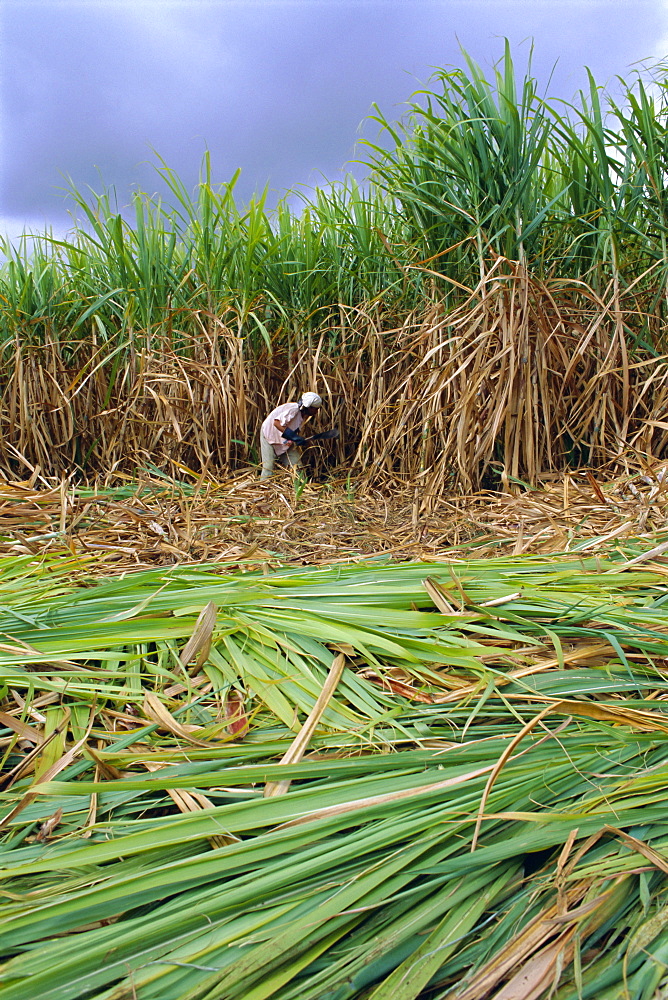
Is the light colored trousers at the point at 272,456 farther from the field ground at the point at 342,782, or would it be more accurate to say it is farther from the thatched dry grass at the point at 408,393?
the field ground at the point at 342,782

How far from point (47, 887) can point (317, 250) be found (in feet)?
12.1

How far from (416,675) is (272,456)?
9.24 feet

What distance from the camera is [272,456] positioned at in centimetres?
380

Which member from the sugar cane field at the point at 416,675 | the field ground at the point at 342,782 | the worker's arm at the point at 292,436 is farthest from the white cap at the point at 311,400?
the field ground at the point at 342,782

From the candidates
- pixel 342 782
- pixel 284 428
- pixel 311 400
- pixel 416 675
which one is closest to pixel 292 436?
pixel 284 428

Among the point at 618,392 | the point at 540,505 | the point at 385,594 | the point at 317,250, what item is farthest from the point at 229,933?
the point at 317,250

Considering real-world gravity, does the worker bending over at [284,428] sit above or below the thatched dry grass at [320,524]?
above

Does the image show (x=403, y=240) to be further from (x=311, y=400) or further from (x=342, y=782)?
(x=342, y=782)

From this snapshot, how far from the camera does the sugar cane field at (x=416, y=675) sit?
2.29 feet

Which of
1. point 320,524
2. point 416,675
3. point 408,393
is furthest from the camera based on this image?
point 408,393

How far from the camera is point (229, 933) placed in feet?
2.24

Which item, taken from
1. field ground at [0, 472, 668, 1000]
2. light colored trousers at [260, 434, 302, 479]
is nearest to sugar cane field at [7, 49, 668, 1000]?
field ground at [0, 472, 668, 1000]

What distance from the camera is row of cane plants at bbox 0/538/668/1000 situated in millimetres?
677

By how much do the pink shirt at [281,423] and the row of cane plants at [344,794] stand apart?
246 cm
